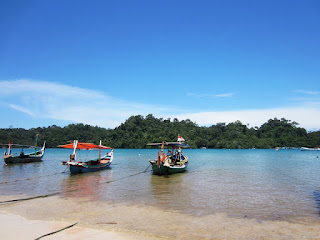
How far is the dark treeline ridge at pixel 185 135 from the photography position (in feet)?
380

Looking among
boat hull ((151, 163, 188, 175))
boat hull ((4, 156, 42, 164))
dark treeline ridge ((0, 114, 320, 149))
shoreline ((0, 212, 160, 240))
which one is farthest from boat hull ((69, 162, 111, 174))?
dark treeline ridge ((0, 114, 320, 149))

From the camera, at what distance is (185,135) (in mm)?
125062

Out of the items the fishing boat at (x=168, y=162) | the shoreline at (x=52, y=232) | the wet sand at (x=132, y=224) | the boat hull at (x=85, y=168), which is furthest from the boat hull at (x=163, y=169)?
the shoreline at (x=52, y=232)

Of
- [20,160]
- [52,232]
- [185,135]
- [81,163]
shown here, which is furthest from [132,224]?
[185,135]

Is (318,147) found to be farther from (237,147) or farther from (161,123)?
(161,123)

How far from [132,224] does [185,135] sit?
117 m

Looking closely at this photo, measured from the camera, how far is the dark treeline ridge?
116 metres

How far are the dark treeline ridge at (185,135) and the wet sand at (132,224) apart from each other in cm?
9564

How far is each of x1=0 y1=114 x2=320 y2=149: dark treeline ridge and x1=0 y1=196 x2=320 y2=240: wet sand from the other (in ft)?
314

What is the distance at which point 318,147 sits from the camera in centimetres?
11031

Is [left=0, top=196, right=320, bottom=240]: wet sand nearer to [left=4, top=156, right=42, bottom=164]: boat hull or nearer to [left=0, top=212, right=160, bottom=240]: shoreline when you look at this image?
[left=0, top=212, right=160, bottom=240]: shoreline

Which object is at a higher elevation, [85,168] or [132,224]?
[85,168]

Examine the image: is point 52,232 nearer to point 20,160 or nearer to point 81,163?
point 81,163

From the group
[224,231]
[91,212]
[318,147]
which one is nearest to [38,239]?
[91,212]
